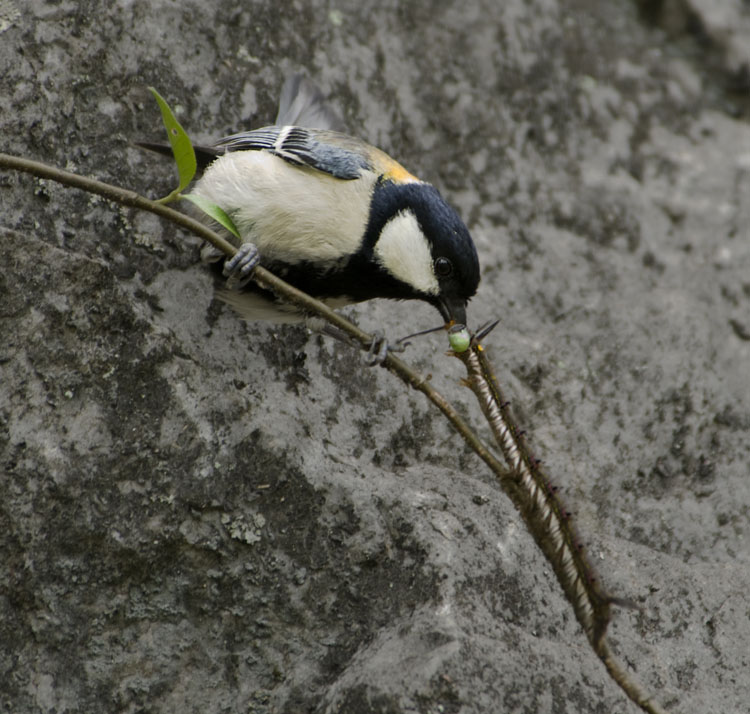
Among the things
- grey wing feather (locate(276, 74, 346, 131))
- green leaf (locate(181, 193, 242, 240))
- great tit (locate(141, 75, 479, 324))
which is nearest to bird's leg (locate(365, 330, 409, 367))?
great tit (locate(141, 75, 479, 324))

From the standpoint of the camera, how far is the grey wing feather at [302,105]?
3.09 metres

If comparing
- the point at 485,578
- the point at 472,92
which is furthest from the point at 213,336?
the point at 472,92

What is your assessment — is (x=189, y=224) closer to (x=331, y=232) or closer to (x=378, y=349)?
(x=331, y=232)

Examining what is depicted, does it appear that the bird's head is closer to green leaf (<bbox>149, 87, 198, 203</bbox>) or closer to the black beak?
the black beak

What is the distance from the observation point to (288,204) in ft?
8.80

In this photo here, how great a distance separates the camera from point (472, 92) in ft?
12.1

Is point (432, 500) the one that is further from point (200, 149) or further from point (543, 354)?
point (200, 149)

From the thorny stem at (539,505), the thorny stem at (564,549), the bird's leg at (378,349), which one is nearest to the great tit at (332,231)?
the bird's leg at (378,349)

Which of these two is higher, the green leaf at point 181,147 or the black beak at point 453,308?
the green leaf at point 181,147

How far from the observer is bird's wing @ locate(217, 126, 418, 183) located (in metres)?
2.83

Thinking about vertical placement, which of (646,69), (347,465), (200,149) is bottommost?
(347,465)

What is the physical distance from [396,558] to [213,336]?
0.85 metres

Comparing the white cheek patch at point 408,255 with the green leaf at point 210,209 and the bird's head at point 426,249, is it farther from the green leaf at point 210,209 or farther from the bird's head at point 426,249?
the green leaf at point 210,209

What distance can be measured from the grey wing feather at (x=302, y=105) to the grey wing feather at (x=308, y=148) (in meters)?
0.12
